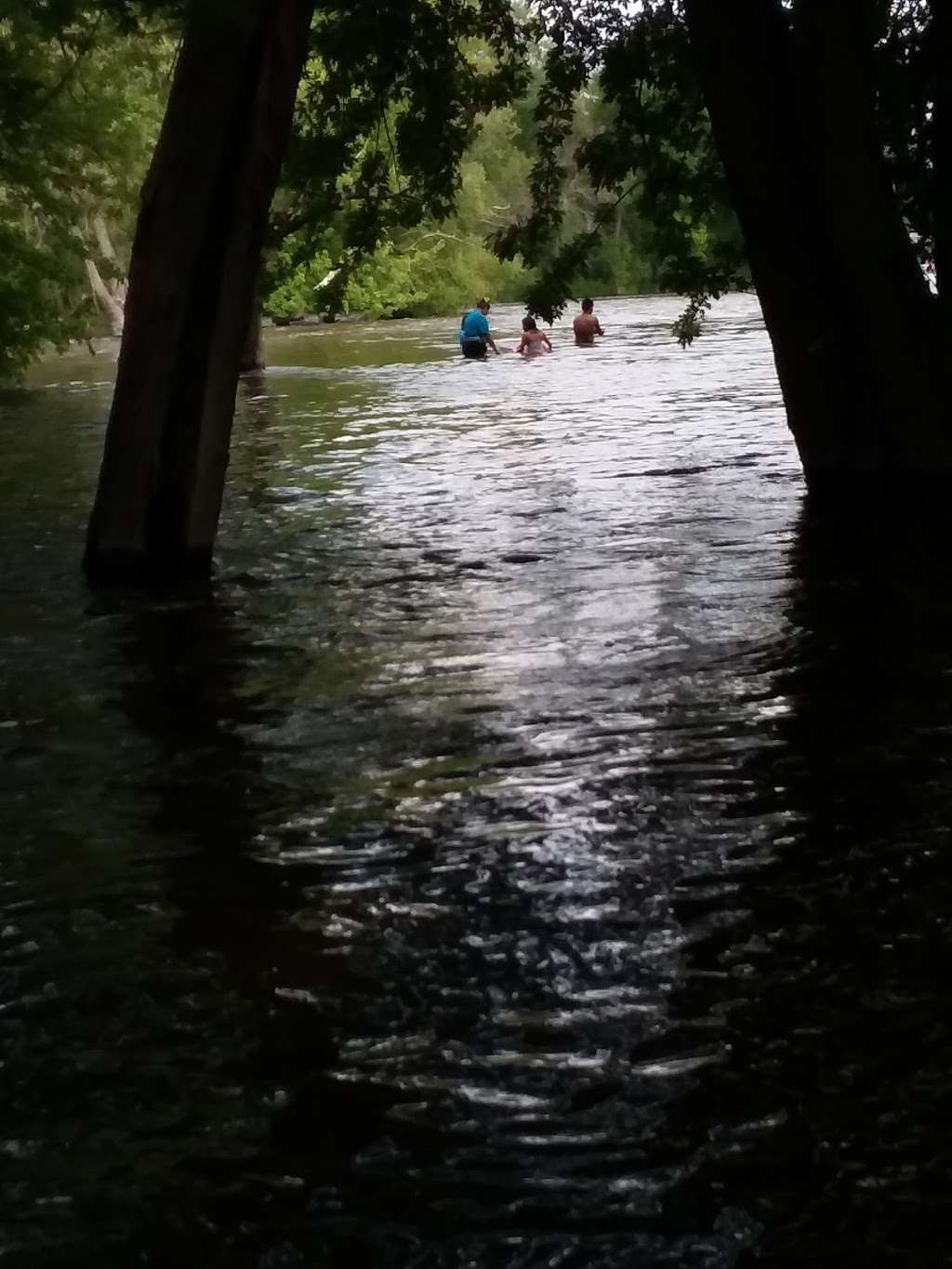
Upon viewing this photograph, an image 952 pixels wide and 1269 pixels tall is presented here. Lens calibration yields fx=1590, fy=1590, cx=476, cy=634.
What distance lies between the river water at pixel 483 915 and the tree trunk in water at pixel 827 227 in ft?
5.27

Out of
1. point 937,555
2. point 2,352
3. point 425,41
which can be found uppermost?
point 425,41

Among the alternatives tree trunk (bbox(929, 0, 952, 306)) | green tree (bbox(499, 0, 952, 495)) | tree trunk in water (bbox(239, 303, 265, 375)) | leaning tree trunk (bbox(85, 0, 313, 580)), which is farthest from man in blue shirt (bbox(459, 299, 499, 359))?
leaning tree trunk (bbox(85, 0, 313, 580))

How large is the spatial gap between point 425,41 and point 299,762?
38.0ft

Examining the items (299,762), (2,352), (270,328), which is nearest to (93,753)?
(299,762)

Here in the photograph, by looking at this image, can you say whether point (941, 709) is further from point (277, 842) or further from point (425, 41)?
→ point (425, 41)

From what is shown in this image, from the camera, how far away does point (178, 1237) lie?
366 cm

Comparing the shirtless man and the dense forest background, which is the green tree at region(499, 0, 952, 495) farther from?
the shirtless man

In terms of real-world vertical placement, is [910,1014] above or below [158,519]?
below

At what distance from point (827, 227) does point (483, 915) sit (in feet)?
29.4

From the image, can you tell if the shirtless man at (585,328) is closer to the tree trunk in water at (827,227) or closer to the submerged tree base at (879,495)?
the submerged tree base at (879,495)

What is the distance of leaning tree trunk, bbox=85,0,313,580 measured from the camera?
33.0 feet

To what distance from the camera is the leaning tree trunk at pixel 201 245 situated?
33.0 ft

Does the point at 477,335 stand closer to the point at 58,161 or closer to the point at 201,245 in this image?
the point at 58,161

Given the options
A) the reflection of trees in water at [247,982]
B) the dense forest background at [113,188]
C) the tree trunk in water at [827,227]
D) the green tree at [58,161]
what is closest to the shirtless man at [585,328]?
the dense forest background at [113,188]
